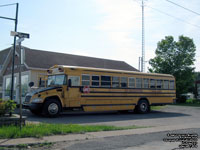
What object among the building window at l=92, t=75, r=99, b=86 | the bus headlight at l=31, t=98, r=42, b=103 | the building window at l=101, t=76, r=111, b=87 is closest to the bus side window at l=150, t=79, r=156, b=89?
the building window at l=101, t=76, r=111, b=87

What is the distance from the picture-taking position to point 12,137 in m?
7.70

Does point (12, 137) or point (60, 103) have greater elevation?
point (60, 103)

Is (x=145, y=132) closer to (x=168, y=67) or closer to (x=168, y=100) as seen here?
(x=168, y=100)

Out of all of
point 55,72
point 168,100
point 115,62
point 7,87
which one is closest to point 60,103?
point 55,72

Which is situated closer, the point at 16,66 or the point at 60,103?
the point at 60,103

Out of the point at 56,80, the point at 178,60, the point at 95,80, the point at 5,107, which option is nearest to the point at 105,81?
the point at 95,80

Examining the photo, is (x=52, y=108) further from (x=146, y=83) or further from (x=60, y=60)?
(x=60, y=60)

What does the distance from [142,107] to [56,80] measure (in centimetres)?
675

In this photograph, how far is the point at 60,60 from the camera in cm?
2597

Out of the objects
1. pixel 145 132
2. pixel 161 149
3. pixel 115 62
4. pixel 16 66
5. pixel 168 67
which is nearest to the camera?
pixel 161 149

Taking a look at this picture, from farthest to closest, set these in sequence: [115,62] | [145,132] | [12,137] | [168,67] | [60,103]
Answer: [168,67] → [115,62] → [60,103] → [145,132] → [12,137]

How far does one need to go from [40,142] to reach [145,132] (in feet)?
14.0

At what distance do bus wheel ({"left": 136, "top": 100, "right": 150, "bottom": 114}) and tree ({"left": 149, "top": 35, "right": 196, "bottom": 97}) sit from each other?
59.8ft

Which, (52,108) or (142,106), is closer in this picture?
(52,108)
